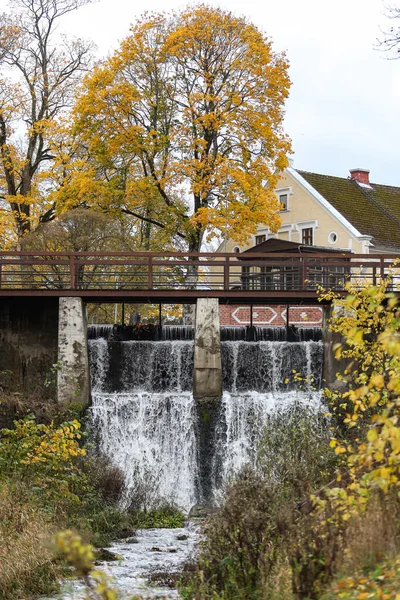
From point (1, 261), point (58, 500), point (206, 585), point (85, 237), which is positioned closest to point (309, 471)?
point (58, 500)

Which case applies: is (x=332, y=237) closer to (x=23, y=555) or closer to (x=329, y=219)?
(x=329, y=219)

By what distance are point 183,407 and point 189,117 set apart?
13.0m

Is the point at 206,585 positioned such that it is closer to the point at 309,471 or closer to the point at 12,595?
the point at 12,595

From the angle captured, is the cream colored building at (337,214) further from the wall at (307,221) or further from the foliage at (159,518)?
the foliage at (159,518)

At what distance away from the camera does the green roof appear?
39.3 m

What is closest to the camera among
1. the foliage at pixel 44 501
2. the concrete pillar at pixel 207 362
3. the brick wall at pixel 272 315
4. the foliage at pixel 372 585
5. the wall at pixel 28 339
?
the foliage at pixel 372 585

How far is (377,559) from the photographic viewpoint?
7.98 m

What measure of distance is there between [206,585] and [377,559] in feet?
9.44

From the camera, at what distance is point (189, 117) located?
108 ft

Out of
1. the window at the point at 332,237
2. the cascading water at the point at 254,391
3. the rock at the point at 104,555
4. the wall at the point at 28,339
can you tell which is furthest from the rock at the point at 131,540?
the window at the point at 332,237

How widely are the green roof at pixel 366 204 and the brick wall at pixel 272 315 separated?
4.67 m

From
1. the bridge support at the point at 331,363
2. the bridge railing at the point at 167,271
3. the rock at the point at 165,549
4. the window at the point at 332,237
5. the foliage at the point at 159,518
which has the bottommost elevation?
the foliage at the point at 159,518

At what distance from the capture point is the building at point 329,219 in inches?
1479

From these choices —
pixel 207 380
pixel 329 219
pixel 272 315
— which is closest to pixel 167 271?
pixel 207 380
